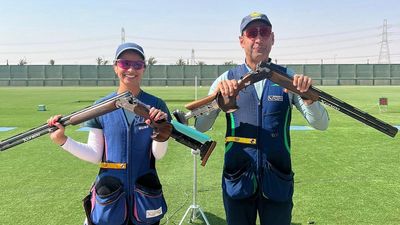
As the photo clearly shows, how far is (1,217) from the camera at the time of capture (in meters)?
5.91

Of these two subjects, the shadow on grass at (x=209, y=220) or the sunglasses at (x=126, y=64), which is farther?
the shadow on grass at (x=209, y=220)

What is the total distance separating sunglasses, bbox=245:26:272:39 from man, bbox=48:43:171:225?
2.96 ft

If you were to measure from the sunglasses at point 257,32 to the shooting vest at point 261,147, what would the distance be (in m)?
0.36

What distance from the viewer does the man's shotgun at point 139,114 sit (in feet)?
10.1

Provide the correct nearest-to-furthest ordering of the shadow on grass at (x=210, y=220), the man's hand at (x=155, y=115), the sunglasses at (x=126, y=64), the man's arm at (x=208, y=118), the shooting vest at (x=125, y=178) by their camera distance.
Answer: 1. the man's hand at (x=155, y=115)
2. the shooting vest at (x=125, y=178)
3. the sunglasses at (x=126, y=64)
4. the man's arm at (x=208, y=118)
5. the shadow on grass at (x=210, y=220)

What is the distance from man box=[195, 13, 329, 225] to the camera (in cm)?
336

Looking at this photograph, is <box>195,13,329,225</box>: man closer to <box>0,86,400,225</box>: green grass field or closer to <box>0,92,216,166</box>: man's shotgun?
<box>0,92,216,166</box>: man's shotgun

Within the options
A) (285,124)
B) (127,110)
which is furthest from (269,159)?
(127,110)

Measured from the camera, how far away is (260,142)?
11.1ft

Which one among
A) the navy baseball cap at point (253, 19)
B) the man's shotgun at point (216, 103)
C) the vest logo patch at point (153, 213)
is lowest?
the vest logo patch at point (153, 213)

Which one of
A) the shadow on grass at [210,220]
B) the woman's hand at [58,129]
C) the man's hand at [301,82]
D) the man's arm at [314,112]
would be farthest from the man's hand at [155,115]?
the shadow on grass at [210,220]

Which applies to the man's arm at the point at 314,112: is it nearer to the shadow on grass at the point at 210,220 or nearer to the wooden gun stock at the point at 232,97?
the wooden gun stock at the point at 232,97

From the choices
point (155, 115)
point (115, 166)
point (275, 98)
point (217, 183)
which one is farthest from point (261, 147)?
point (217, 183)

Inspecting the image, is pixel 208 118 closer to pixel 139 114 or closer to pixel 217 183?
pixel 139 114
